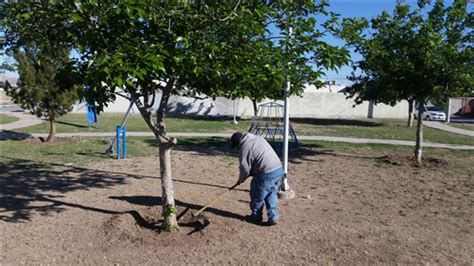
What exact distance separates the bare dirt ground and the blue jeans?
0.74ft

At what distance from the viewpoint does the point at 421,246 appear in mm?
4992

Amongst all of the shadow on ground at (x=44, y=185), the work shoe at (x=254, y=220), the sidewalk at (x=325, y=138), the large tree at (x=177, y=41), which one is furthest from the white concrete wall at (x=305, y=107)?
the large tree at (x=177, y=41)

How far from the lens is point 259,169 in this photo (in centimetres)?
556

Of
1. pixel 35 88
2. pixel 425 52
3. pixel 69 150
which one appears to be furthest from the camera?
pixel 35 88

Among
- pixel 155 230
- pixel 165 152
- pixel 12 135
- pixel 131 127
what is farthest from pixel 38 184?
pixel 131 127

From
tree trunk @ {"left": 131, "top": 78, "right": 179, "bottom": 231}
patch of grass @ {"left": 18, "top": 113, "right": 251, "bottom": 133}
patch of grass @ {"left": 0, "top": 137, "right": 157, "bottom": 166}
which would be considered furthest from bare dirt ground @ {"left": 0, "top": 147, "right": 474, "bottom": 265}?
patch of grass @ {"left": 18, "top": 113, "right": 251, "bottom": 133}

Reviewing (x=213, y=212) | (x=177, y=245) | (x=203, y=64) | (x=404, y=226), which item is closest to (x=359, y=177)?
(x=404, y=226)

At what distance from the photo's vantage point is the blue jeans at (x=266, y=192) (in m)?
5.58

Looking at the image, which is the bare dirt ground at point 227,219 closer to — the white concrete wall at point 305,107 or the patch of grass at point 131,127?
the patch of grass at point 131,127

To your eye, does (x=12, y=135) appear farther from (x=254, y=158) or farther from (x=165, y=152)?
(x=254, y=158)

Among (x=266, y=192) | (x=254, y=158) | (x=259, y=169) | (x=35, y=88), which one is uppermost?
(x=35, y=88)

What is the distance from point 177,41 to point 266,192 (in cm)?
243

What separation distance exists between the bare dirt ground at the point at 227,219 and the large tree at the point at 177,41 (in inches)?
64.8

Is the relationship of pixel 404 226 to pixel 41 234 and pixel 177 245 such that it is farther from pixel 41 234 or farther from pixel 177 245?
pixel 41 234
